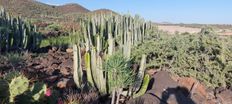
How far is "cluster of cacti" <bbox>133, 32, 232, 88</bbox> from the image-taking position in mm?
12023

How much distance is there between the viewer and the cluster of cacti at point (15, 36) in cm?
1861

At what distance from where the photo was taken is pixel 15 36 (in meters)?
19.1

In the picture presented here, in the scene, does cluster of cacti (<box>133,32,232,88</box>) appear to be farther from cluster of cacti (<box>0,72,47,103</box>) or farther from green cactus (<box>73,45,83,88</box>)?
cluster of cacti (<box>0,72,47,103</box>)

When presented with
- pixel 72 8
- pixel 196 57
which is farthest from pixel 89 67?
pixel 72 8

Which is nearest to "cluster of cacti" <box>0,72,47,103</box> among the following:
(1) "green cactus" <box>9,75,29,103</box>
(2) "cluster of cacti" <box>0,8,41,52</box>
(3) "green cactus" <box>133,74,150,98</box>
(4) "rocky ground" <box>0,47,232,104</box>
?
(1) "green cactus" <box>9,75,29,103</box>

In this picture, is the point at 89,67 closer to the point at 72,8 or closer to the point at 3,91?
the point at 3,91

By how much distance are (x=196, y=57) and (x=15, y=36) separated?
366 inches

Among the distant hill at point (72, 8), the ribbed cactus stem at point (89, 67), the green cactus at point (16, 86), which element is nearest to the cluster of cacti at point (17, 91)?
the green cactus at point (16, 86)

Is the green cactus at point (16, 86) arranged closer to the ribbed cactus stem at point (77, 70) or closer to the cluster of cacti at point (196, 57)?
the ribbed cactus stem at point (77, 70)

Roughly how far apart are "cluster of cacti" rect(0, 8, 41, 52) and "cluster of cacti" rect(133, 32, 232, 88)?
7.11 meters

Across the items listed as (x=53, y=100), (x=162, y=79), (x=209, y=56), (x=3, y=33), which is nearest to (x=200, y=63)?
(x=209, y=56)

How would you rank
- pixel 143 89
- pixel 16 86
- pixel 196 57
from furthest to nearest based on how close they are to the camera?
pixel 196 57, pixel 143 89, pixel 16 86

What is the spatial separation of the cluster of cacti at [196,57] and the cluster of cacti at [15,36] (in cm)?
711

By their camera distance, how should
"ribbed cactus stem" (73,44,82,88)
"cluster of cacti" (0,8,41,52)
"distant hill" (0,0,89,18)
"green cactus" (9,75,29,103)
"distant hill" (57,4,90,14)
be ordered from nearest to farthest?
"green cactus" (9,75,29,103) → "ribbed cactus stem" (73,44,82,88) → "cluster of cacti" (0,8,41,52) → "distant hill" (0,0,89,18) → "distant hill" (57,4,90,14)
